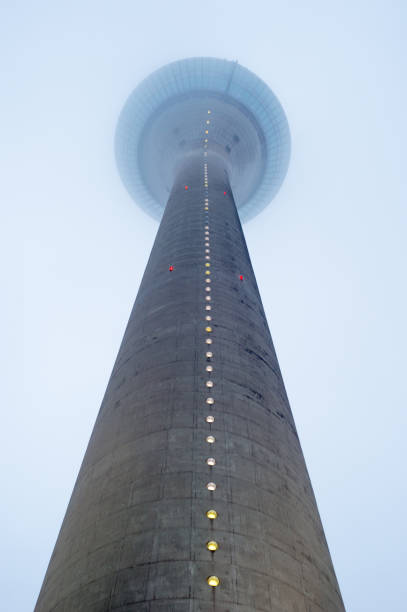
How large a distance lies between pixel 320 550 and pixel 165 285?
14.4m

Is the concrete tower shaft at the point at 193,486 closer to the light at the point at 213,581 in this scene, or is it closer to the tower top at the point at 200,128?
the light at the point at 213,581

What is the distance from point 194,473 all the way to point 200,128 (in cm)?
4218

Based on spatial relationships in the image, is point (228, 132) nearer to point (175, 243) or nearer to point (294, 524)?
point (175, 243)

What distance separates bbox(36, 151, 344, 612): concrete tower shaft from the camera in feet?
40.1

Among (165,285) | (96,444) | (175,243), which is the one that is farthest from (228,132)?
(96,444)

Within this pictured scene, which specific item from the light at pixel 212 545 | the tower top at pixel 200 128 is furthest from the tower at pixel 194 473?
the tower top at pixel 200 128

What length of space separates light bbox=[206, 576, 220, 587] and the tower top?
1616 inches

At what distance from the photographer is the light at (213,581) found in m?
11.8

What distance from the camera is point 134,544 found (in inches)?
508

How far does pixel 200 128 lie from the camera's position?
5066 centimetres

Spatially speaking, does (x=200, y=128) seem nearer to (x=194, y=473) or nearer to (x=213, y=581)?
(x=194, y=473)

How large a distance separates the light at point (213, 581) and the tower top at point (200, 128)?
135ft

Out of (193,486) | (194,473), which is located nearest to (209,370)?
(194,473)

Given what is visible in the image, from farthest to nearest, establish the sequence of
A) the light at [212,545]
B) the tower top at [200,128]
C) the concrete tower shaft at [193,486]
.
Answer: the tower top at [200,128] → the light at [212,545] → the concrete tower shaft at [193,486]
